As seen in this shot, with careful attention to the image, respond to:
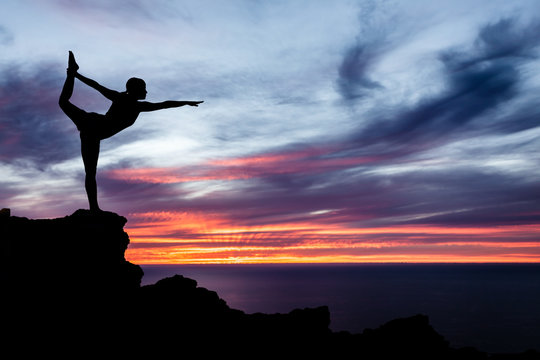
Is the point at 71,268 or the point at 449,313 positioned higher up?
the point at 71,268

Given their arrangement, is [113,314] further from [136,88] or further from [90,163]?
[136,88]

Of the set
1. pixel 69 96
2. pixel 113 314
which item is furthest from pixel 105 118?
pixel 113 314

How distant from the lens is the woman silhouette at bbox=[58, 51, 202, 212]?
1233cm

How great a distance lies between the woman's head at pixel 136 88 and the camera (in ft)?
40.8

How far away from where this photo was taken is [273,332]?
48.2 ft

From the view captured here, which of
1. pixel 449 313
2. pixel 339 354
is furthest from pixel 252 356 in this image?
pixel 449 313

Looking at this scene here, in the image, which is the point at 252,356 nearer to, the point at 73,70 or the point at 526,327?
the point at 73,70

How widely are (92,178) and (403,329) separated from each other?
13.4 m

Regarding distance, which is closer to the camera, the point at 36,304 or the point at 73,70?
the point at 36,304

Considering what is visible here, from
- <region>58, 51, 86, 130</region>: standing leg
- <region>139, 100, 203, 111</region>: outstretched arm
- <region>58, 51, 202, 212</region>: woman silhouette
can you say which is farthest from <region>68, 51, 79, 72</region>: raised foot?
<region>139, 100, 203, 111</region>: outstretched arm

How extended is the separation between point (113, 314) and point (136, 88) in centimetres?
698

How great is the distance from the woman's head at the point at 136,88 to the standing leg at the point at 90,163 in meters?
1.93

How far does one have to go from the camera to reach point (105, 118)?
12.4 meters

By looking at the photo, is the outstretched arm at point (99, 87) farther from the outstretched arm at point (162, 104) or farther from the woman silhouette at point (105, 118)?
the outstretched arm at point (162, 104)
